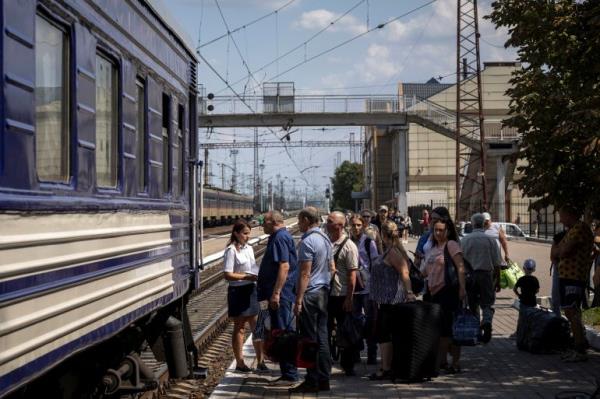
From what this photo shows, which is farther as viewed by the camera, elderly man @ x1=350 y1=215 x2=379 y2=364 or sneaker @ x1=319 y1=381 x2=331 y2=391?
elderly man @ x1=350 y1=215 x2=379 y2=364

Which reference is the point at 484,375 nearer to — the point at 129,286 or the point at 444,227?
the point at 444,227

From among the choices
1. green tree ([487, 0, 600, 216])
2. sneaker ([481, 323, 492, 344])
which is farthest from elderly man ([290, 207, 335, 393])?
sneaker ([481, 323, 492, 344])

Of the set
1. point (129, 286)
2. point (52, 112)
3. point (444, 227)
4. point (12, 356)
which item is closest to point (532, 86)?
point (444, 227)

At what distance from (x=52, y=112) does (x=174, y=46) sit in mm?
3919

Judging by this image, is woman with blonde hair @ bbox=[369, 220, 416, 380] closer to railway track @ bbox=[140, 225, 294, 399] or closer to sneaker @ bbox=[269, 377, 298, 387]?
sneaker @ bbox=[269, 377, 298, 387]

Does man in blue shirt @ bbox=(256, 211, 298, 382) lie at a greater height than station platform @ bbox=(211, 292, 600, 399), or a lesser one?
greater

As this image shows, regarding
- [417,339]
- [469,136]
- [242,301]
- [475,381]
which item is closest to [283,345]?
[242,301]

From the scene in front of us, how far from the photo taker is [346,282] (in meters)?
10.0

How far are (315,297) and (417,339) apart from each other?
117cm

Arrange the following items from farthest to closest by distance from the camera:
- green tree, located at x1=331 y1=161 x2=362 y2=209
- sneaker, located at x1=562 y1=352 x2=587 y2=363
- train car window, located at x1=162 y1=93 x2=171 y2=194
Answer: green tree, located at x1=331 y1=161 x2=362 y2=209 → sneaker, located at x1=562 y1=352 x2=587 y2=363 → train car window, located at x1=162 y1=93 x2=171 y2=194

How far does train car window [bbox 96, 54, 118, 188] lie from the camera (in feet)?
19.6

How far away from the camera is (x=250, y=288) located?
10500 mm

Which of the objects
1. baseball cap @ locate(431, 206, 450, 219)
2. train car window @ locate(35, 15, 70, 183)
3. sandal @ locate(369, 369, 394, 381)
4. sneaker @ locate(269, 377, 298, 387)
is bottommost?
sneaker @ locate(269, 377, 298, 387)

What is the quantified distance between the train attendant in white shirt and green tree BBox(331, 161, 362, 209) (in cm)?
11217
